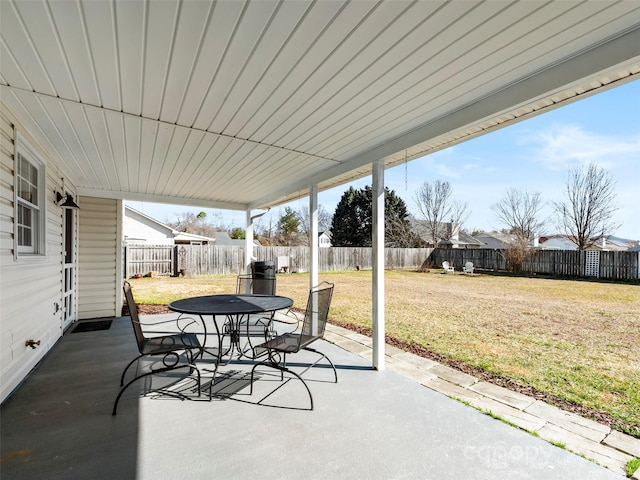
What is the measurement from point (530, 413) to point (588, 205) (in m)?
17.7

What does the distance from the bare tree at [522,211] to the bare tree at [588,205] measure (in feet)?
9.16

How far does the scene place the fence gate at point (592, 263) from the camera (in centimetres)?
1216

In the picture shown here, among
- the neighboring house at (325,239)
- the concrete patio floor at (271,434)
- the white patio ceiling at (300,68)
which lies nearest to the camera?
the white patio ceiling at (300,68)

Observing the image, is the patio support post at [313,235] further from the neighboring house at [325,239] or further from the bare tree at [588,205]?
the neighboring house at [325,239]

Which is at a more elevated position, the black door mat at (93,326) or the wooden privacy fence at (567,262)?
the wooden privacy fence at (567,262)

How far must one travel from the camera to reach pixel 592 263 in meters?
12.3

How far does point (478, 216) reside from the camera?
75.7 feet

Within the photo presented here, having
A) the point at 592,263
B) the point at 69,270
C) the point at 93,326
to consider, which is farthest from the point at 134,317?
the point at 592,263

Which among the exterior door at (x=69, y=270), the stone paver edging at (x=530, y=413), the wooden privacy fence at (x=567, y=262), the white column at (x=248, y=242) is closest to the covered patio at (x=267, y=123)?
the stone paver edging at (x=530, y=413)

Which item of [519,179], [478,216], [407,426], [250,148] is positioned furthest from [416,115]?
[478,216]

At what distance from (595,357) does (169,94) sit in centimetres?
542

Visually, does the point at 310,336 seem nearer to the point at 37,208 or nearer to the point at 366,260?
the point at 37,208

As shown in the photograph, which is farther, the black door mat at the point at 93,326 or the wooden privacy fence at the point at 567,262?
the wooden privacy fence at the point at 567,262

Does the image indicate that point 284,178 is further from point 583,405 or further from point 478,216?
point 478,216
